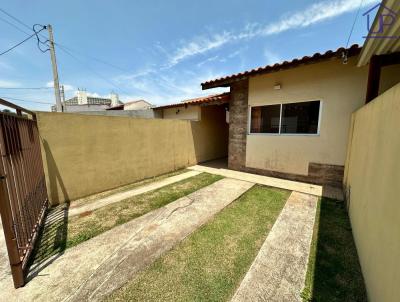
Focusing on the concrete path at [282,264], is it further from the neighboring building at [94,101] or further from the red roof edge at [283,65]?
the neighboring building at [94,101]

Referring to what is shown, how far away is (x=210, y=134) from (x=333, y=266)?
8.09 m

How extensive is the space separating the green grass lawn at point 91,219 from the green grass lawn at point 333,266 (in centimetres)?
323

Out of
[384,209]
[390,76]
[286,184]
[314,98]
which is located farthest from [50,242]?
[390,76]

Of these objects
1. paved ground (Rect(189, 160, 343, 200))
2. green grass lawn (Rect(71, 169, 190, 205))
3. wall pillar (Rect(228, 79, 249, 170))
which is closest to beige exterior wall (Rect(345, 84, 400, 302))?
paved ground (Rect(189, 160, 343, 200))

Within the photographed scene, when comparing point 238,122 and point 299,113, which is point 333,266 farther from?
point 238,122

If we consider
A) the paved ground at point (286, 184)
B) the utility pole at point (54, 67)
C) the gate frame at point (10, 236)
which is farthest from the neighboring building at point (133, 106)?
the gate frame at point (10, 236)

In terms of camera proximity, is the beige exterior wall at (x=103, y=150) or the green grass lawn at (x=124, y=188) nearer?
the beige exterior wall at (x=103, y=150)

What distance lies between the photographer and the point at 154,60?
47.7ft

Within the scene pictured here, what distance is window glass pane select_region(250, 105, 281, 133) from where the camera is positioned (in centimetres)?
654

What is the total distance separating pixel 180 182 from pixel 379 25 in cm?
577

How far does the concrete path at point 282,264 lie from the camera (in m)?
1.98

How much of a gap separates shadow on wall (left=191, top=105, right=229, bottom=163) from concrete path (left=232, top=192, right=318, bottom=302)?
20.1 ft

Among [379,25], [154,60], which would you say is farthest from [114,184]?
[154,60]

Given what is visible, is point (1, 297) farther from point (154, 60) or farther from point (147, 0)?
point (154, 60)
